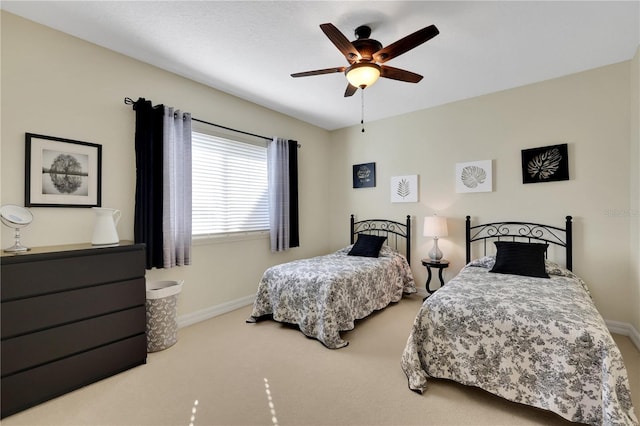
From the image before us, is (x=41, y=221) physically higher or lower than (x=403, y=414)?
higher

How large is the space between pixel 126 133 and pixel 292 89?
182 cm

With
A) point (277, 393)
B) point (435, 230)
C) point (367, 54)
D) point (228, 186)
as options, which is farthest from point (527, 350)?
point (228, 186)

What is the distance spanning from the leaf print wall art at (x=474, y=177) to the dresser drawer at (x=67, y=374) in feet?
12.8

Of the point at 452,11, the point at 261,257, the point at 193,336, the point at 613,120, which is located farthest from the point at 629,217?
the point at 193,336

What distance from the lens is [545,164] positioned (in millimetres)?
3289

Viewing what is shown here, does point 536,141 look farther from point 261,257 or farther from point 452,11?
point 261,257

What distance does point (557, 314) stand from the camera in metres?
1.86

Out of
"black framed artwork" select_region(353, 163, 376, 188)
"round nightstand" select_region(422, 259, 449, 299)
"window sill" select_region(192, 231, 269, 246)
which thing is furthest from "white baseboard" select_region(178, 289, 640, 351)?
"black framed artwork" select_region(353, 163, 376, 188)

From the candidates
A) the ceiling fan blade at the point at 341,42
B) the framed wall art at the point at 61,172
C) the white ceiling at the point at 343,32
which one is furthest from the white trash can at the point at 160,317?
the ceiling fan blade at the point at 341,42

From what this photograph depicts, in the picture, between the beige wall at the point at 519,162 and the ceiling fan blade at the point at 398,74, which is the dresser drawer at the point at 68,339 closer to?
the ceiling fan blade at the point at 398,74

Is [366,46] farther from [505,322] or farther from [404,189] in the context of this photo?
[404,189]

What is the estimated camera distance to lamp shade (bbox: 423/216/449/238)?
370cm

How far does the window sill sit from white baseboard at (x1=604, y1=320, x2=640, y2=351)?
4003mm

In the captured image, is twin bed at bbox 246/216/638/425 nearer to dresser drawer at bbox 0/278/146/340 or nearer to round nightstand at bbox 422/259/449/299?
round nightstand at bbox 422/259/449/299
